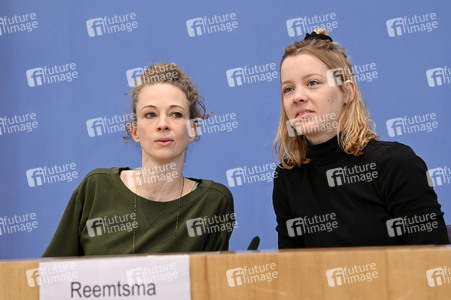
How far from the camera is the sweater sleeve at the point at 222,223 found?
140cm

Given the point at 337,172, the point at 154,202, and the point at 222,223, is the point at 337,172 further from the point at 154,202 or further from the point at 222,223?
the point at 154,202

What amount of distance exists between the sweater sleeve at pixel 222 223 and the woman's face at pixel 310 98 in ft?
1.09

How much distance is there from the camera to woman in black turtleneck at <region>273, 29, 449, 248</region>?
119 cm

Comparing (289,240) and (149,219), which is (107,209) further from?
(289,240)

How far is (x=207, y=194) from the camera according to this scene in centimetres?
150

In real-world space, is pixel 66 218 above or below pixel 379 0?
below

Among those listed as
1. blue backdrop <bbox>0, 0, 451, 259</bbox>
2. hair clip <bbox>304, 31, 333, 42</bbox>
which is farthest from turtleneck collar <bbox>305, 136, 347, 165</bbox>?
blue backdrop <bbox>0, 0, 451, 259</bbox>

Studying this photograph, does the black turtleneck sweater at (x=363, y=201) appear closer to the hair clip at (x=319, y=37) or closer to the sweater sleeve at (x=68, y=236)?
the hair clip at (x=319, y=37)

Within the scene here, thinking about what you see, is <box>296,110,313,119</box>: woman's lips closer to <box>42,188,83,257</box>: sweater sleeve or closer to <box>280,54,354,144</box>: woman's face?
<box>280,54,354,144</box>: woman's face

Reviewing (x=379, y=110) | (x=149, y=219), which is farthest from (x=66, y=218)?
(x=379, y=110)

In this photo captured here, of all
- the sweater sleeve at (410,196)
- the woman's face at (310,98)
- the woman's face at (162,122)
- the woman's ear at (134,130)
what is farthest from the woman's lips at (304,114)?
the woman's ear at (134,130)

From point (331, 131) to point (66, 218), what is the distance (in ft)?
2.55

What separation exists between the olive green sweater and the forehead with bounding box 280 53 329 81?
16.9 inches

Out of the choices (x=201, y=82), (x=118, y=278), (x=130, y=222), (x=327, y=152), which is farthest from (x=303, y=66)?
(x=201, y=82)
